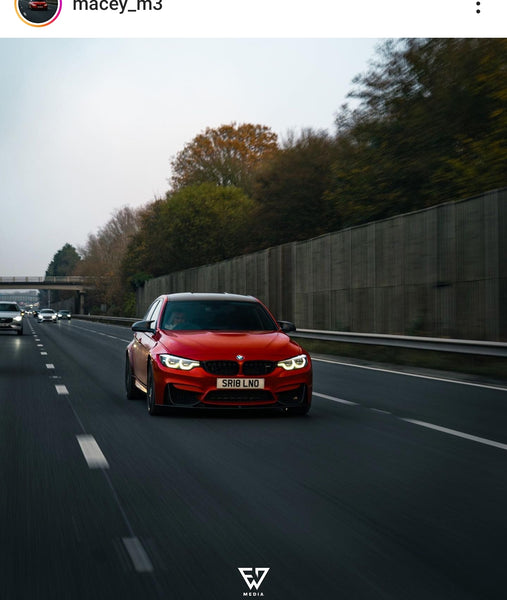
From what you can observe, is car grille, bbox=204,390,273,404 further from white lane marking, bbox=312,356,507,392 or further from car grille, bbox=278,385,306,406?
white lane marking, bbox=312,356,507,392

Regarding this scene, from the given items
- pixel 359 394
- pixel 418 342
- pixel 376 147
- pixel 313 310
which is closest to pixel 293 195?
pixel 376 147

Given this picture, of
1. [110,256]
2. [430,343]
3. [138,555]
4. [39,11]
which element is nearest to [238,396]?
[138,555]

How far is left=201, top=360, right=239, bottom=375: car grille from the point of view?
10.7 meters

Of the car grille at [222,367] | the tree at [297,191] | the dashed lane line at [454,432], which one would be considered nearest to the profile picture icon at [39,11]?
the car grille at [222,367]

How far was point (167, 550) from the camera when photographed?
16.9 feet

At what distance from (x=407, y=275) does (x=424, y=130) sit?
31.1 ft

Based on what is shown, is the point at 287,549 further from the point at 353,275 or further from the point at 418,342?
the point at 353,275

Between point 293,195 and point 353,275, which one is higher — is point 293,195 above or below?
above

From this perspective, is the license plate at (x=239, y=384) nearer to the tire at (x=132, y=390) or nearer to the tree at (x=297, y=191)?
the tire at (x=132, y=390)

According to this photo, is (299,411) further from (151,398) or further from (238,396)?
(151,398)

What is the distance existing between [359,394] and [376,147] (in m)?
23.0

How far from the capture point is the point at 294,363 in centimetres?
1095

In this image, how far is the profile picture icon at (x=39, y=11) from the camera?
13945mm

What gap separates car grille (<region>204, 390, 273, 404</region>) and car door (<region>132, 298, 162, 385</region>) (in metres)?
1.31
